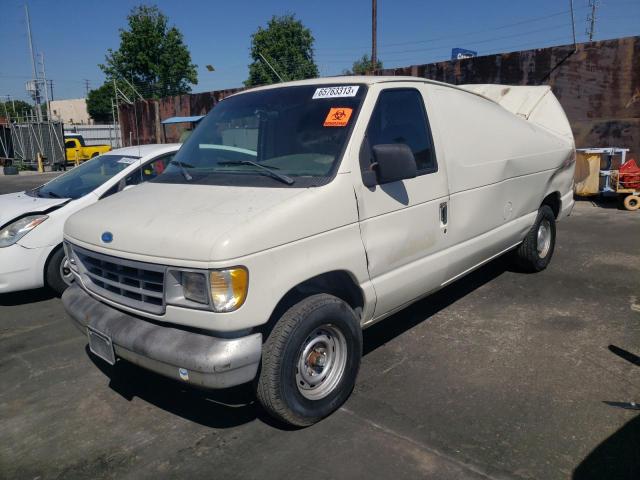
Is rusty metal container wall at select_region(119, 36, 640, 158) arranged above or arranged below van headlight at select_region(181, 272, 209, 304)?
above

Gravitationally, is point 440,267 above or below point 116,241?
below

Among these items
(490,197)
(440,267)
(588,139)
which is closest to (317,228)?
(440,267)

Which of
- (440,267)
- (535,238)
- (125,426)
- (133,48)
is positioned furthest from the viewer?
(133,48)

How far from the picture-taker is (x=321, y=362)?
10.2 ft

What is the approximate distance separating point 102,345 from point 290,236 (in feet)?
4.44

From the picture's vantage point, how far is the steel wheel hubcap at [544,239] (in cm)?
569

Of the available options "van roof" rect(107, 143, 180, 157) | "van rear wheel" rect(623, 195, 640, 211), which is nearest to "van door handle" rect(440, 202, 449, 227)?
"van roof" rect(107, 143, 180, 157)

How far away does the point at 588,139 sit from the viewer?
11.2 metres

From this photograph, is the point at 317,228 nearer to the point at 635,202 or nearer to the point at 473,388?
the point at 473,388

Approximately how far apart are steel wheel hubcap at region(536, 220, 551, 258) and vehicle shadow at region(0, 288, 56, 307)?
5586mm

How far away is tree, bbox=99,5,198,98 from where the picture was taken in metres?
44.1

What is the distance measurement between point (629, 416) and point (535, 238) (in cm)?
278

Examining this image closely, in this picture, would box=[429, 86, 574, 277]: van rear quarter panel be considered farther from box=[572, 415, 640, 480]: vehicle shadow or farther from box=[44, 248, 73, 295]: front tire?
box=[44, 248, 73, 295]: front tire

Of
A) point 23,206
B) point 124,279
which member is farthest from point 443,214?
point 23,206
